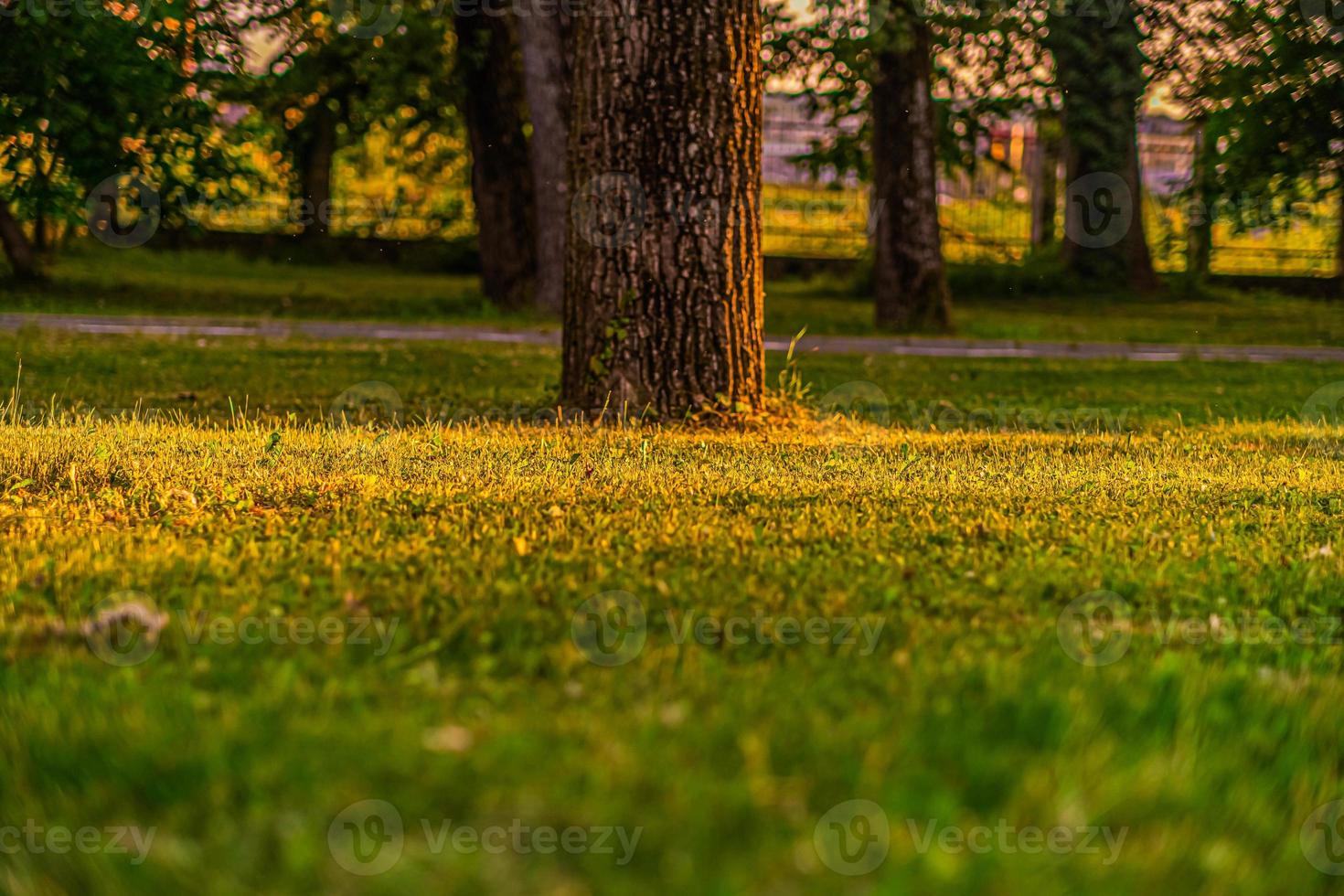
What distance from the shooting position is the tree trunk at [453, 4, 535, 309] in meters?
20.1

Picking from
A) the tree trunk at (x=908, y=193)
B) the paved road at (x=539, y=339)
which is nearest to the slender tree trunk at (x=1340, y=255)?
the paved road at (x=539, y=339)

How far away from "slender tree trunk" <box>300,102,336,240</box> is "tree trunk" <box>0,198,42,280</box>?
1027 cm

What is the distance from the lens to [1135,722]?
3162mm

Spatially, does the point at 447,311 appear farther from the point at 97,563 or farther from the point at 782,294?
the point at 97,563

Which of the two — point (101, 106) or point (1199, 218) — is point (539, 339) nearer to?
point (101, 106)

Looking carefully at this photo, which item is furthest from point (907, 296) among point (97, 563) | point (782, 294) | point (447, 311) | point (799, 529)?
point (97, 563)

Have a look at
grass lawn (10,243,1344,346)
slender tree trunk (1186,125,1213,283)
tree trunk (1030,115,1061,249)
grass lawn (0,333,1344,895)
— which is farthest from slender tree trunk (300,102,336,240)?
grass lawn (0,333,1344,895)

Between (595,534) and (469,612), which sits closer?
(469,612)

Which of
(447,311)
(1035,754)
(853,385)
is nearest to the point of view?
(1035,754)

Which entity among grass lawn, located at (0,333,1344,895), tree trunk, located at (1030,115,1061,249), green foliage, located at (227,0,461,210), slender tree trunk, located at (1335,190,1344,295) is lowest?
grass lawn, located at (0,333,1344,895)

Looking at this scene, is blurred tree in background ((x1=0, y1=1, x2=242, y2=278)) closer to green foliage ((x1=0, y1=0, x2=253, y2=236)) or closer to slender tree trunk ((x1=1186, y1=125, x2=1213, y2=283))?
green foliage ((x1=0, y1=0, x2=253, y2=236))

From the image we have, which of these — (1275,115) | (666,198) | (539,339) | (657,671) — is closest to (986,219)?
(1275,115)

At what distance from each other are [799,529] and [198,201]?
15.5 m

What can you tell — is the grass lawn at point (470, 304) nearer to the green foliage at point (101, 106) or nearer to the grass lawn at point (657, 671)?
the green foliage at point (101, 106)
